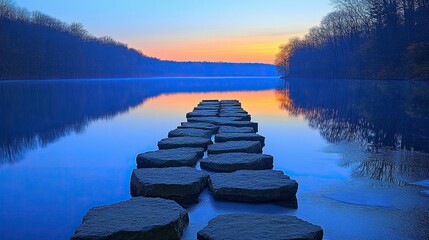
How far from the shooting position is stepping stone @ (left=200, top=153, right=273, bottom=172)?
4.67 m

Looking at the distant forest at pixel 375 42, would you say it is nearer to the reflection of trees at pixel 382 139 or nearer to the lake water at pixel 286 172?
the reflection of trees at pixel 382 139

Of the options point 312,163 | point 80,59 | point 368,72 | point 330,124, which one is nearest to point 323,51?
point 368,72

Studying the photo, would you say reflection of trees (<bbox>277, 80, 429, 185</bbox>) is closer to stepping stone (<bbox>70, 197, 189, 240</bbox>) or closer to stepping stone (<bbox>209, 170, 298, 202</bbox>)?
stepping stone (<bbox>209, 170, 298, 202</bbox>)

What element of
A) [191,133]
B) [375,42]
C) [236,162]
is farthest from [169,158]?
[375,42]

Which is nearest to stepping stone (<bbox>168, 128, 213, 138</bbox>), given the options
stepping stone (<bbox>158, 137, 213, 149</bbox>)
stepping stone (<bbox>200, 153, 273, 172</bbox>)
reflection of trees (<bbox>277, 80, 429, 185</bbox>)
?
stepping stone (<bbox>158, 137, 213, 149</bbox>)

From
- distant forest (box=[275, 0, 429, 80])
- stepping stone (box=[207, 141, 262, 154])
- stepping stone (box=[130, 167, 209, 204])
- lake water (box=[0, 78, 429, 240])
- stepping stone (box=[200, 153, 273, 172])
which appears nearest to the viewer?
lake water (box=[0, 78, 429, 240])

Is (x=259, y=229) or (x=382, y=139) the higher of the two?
(x=259, y=229)

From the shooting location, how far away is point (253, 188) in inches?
143

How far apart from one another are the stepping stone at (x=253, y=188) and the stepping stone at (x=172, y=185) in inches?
5.9

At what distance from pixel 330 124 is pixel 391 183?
669 cm

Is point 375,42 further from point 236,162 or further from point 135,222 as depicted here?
point 135,222

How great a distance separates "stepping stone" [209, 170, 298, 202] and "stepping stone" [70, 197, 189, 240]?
1.97ft

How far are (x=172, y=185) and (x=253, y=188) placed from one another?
698 millimetres

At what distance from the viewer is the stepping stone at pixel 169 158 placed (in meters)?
4.84
